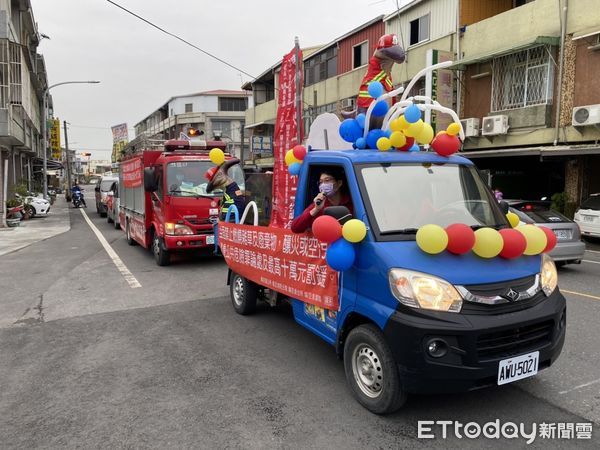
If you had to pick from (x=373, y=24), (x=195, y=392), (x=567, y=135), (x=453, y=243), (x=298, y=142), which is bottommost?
(x=195, y=392)

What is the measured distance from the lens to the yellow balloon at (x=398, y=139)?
159 inches

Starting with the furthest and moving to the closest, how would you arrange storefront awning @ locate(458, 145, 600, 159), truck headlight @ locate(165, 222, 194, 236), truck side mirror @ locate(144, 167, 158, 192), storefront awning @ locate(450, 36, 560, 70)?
storefront awning @ locate(450, 36, 560, 70), storefront awning @ locate(458, 145, 600, 159), truck side mirror @ locate(144, 167, 158, 192), truck headlight @ locate(165, 222, 194, 236)

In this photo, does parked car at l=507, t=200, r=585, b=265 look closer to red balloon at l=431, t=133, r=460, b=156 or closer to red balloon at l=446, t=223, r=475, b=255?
red balloon at l=431, t=133, r=460, b=156

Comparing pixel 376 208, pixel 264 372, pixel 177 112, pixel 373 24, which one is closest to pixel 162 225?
pixel 264 372

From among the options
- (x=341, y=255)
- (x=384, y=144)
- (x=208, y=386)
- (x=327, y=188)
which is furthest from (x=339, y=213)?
(x=208, y=386)

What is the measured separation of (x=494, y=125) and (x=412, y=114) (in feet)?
47.5

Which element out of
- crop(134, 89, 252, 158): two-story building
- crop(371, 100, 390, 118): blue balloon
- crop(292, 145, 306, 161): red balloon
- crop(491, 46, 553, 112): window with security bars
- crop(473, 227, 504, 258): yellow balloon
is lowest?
crop(473, 227, 504, 258): yellow balloon

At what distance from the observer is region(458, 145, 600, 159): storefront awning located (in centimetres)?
1328

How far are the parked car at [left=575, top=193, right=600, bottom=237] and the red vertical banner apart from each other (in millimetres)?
9702

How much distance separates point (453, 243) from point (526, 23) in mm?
15991

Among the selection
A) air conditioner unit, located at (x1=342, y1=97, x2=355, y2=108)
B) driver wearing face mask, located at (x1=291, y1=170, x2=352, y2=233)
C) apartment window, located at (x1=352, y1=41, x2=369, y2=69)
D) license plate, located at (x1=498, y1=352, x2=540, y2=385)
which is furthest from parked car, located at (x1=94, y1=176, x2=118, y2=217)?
license plate, located at (x1=498, y1=352, x2=540, y2=385)

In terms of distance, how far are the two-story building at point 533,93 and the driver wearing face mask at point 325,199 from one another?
12020mm

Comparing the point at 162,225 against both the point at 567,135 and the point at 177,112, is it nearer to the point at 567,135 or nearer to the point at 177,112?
the point at 567,135

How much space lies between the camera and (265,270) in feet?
16.6
